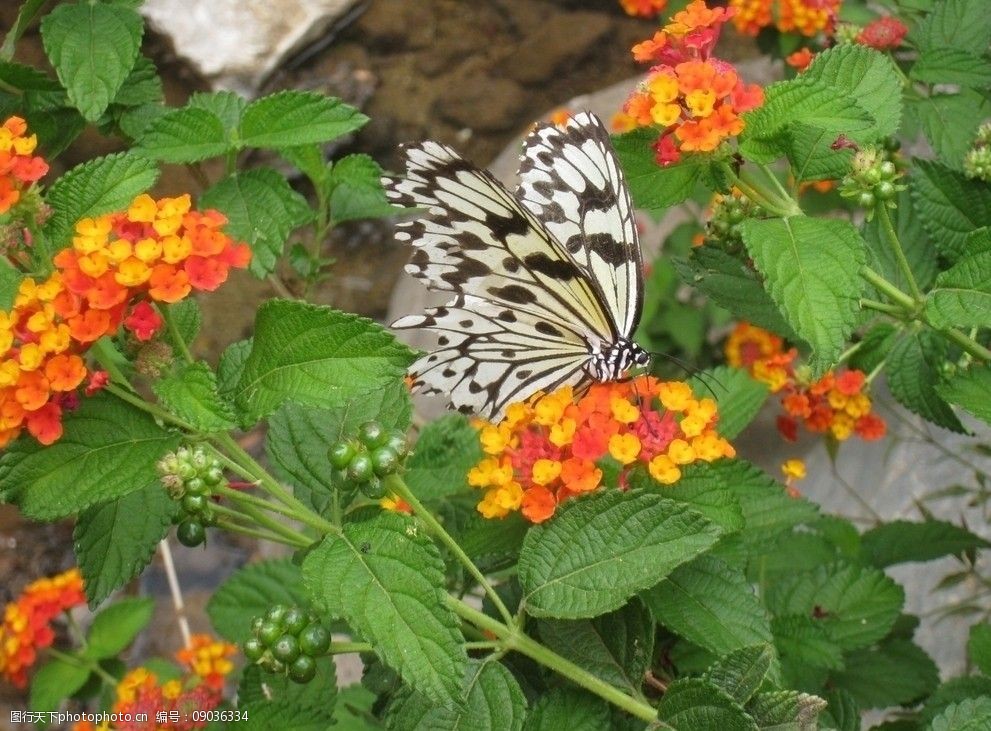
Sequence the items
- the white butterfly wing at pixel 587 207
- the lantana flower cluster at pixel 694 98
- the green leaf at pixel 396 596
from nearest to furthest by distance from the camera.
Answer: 1. the green leaf at pixel 396 596
2. the lantana flower cluster at pixel 694 98
3. the white butterfly wing at pixel 587 207

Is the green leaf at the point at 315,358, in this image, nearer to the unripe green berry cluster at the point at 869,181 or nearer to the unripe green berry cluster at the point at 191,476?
the unripe green berry cluster at the point at 191,476

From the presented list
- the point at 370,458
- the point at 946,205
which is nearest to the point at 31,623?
the point at 370,458

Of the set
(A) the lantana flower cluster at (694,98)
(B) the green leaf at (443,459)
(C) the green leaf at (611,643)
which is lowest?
(B) the green leaf at (443,459)

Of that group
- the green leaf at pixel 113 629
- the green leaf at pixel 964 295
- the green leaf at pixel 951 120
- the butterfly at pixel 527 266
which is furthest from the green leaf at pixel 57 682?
the green leaf at pixel 951 120

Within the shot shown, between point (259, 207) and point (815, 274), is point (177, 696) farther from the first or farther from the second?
point (815, 274)

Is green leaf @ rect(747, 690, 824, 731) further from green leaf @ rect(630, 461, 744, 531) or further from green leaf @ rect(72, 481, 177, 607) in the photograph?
green leaf @ rect(72, 481, 177, 607)

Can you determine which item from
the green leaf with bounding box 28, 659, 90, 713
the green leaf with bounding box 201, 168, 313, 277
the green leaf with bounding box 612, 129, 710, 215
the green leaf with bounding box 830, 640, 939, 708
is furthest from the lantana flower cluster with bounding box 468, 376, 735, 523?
the green leaf with bounding box 28, 659, 90, 713
